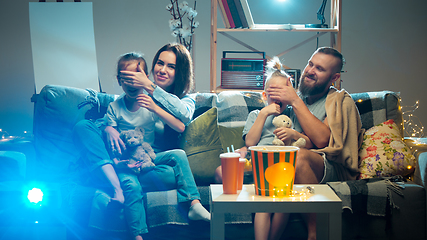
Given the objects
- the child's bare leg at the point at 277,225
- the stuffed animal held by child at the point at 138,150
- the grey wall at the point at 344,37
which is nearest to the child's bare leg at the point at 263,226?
the child's bare leg at the point at 277,225

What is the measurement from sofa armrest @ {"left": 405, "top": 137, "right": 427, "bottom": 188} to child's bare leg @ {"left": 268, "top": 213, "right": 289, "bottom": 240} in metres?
0.66

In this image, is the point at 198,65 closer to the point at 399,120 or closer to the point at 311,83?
the point at 311,83

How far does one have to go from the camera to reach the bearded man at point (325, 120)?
1.43m

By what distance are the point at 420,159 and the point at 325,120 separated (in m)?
0.43

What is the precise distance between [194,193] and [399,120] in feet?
3.64

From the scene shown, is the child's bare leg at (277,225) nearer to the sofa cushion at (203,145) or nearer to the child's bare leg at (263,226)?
the child's bare leg at (263,226)

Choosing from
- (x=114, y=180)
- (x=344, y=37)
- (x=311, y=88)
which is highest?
(x=344, y=37)

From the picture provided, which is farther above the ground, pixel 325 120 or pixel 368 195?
pixel 325 120

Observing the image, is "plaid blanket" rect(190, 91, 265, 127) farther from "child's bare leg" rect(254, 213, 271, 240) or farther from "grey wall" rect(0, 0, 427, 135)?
"grey wall" rect(0, 0, 427, 135)

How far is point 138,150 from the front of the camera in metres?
1.48

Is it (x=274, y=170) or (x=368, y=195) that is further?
(x=368, y=195)

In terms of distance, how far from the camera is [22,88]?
8.91ft

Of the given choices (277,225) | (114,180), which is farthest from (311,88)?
(114,180)

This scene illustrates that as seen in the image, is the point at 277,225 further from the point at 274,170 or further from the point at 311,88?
the point at 311,88
